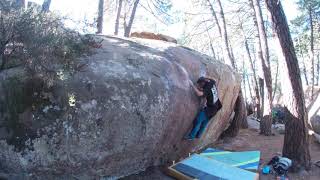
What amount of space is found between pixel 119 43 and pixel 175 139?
85.9 inches

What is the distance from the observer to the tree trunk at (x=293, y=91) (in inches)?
309

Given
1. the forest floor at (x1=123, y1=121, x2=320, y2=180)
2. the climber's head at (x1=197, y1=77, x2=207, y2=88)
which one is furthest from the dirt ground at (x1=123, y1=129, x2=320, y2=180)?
the climber's head at (x1=197, y1=77, x2=207, y2=88)

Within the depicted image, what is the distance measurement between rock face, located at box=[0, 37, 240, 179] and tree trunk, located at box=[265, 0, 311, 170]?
216 cm

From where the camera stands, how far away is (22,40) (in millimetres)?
5285

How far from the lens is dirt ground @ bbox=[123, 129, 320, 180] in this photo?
678 cm

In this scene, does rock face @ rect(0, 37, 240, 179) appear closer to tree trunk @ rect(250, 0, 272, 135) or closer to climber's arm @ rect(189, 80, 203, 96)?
climber's arm @ rect(189, 80, 203, 96)

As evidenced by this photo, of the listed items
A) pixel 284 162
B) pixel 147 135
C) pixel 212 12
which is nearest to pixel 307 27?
pixel 212 12

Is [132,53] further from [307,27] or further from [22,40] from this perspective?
[307,27]

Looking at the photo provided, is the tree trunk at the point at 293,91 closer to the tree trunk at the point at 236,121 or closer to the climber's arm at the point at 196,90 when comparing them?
the climber's arm at the point at 196,90

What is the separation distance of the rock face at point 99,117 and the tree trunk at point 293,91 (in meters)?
2.16

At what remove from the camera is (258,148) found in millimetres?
10078

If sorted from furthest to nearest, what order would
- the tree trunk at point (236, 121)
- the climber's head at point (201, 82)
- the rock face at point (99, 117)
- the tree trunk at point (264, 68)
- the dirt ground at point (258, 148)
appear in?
the tree trunk at point (264, 68)
the tree trunk at point (236, 121)
the climber's head at point (201, 82)
the dirt ground at point (258, 148)
the rock face at point (99, 117)

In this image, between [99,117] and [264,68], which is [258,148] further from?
[99,117]

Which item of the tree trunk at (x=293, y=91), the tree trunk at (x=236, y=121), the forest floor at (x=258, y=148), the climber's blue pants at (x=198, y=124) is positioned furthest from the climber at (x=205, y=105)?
the tree trunk at (x=236, y=121)
